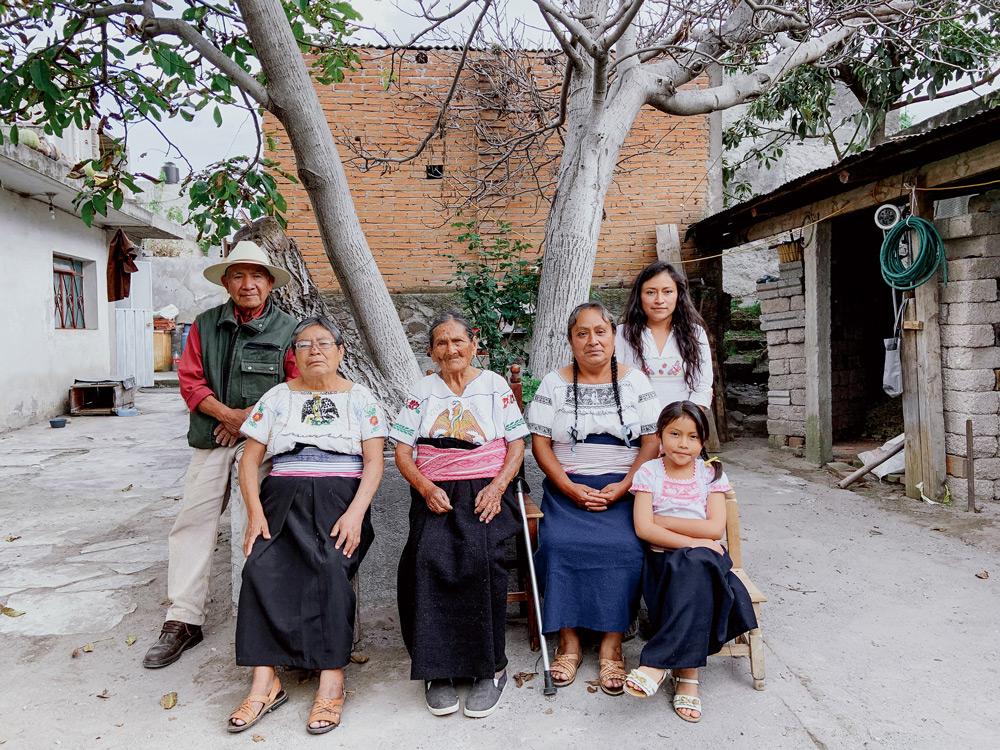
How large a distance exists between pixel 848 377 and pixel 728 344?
7.54 ft

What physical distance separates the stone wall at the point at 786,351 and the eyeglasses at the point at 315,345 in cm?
628

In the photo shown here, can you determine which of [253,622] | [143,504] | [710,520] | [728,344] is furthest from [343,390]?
[728,344]

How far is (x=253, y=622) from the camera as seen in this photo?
8.79 feet

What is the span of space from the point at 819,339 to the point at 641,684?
18.8 ft

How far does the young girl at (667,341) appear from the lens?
3422 mm

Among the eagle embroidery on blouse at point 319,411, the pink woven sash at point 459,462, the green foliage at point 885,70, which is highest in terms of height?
the green foliage at point 885,70

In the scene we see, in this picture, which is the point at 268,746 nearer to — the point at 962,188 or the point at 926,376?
the point at 926,376

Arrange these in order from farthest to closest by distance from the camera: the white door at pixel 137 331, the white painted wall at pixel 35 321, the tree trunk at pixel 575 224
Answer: the white door at pixel 137 331 < the white painted wall at pixel 35 321 < the tree trunk at pixel 575 224

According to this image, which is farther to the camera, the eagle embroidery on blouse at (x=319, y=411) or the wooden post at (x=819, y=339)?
the wooden post at (x=819, y=339)

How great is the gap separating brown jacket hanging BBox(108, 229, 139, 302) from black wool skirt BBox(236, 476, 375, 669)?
11.3 m

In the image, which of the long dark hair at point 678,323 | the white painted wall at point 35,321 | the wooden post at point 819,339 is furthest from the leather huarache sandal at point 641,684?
the white painted wall at point 35,321

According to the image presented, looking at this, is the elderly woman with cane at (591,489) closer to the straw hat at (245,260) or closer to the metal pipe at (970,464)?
the straw hat at (245,260)

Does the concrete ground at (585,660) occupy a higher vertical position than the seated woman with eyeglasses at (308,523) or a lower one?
lower

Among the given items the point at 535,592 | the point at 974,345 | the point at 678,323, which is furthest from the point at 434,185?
the point at 535,592
